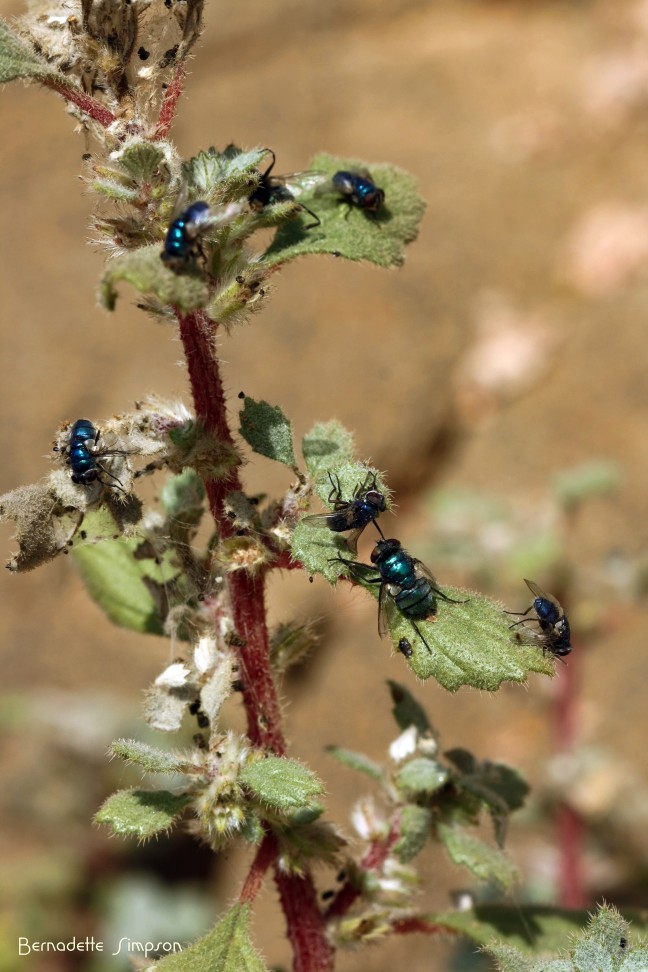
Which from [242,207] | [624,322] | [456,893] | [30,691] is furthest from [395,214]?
[624,322]

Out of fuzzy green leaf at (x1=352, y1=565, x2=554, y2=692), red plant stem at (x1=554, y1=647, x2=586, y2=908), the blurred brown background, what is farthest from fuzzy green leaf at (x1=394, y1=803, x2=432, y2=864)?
red plant stem at (x1=554, y1=647, x2=586, y2=908)

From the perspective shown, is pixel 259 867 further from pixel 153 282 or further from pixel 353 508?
pixel 153 282

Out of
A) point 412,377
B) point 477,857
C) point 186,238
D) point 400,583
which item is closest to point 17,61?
point 186,238

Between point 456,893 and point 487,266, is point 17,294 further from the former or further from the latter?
point 456,893

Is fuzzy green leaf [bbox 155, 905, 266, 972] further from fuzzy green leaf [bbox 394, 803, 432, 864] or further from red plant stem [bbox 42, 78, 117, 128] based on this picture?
red plant stem [bbox 42, 78, 117, 128]

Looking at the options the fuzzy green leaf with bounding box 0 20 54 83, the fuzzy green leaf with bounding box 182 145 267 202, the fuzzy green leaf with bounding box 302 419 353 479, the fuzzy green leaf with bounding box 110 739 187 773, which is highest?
the fuzzy green leaf with bounding box 0 20 54 83

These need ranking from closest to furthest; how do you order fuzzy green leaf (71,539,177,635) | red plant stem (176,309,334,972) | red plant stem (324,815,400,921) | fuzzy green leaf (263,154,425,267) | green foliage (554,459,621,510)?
red plant stem (176,309,334,972) < fuzzy green leaf (263,154,425,267) < red plant stem (324,815,400,921) < fuzzy green leaf (71,539,177,635) < green foliage (554,459,621,510)
